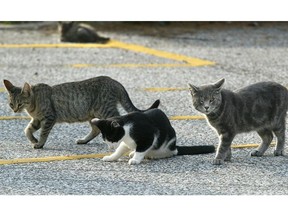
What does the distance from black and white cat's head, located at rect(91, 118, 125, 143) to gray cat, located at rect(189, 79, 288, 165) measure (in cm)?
81

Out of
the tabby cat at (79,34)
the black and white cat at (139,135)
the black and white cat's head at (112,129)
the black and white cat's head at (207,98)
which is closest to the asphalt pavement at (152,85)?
the black and white cat at (139,135)

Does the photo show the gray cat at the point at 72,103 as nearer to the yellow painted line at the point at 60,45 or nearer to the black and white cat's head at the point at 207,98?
the black and white cat's head at the point at 207,98

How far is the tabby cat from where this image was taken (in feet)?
62.9

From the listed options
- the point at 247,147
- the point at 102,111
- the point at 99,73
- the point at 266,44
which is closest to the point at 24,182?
the point at 102,111

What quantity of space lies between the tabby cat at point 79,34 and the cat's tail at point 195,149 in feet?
32.3

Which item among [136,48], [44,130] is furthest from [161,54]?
[44,130]

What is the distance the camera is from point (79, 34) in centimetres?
1928

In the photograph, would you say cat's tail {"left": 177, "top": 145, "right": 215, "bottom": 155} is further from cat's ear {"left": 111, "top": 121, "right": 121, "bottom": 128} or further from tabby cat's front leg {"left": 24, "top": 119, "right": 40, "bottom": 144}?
tabby cat's front leg {"left": 24, "top": 119, "right": 40, "bottom": 144}

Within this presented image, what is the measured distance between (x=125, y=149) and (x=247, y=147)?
1582mm

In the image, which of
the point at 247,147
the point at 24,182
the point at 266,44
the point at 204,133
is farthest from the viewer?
the point at 266,44

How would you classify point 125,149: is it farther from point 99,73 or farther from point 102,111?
point 99,73

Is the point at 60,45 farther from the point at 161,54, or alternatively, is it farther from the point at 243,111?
the point at 243,111

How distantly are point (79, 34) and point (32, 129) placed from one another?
30.3 feet
